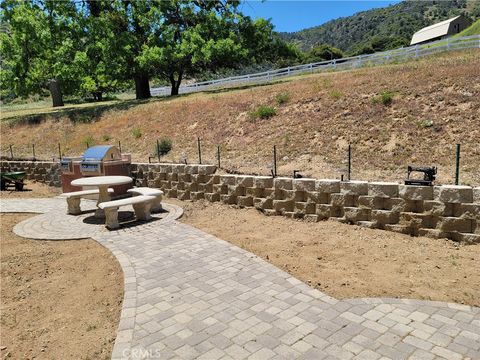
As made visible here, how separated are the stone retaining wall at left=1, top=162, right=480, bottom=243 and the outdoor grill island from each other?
2143mm

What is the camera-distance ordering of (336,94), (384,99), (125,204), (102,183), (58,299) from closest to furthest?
(58,299), (125,204), (102,183), (384,99), (336,94)

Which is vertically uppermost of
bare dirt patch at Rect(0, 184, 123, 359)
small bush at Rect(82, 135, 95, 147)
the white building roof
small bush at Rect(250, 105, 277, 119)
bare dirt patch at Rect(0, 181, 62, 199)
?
the white building roof

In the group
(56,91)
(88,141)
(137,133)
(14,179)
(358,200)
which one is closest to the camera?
(358,200)

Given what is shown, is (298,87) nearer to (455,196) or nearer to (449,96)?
(449,96)

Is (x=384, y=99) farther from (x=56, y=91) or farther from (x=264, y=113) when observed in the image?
(x=56, y=91)

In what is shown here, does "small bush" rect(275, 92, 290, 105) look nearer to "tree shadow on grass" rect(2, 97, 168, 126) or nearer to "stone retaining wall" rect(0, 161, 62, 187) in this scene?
"stone retaining wall" rect(0, 161, 62, 187)

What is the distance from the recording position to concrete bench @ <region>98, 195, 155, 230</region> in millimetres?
8133

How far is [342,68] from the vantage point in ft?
71.4

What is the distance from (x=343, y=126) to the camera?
1161 cm

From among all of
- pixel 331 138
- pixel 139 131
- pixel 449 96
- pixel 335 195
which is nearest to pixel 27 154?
pixel 139 131

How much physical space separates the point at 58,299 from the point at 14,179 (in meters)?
10.7

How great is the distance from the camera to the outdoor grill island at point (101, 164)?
11328mm

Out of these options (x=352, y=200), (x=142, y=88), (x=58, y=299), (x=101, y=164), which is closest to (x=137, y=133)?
(x=101, y=164)

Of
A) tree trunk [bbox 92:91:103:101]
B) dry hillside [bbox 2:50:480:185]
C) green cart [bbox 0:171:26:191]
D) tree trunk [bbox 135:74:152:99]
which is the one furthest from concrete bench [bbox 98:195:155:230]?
tree trunk [bbox 92:91:103:101]
